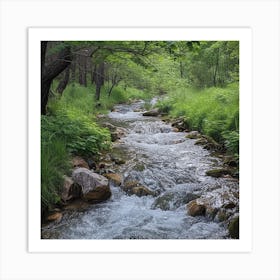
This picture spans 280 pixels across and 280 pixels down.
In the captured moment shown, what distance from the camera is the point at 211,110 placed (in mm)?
6574

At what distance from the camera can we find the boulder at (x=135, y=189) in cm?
430

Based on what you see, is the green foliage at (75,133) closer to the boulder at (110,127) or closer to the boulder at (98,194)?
the boulder at (98,194)

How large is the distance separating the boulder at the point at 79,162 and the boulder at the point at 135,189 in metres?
0.56

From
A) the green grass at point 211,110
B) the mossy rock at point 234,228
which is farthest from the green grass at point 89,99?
the mossy rock at point 234,228

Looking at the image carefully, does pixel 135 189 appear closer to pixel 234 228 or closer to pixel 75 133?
pixel 75 133

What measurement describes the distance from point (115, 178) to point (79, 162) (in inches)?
19.0

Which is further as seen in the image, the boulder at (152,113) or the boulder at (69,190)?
the boulder at (152,113)

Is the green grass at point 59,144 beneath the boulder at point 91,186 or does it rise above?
above

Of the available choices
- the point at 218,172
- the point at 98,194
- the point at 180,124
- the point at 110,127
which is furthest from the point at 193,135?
the point at 98,194

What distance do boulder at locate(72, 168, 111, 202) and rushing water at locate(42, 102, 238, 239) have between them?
0.09 metres

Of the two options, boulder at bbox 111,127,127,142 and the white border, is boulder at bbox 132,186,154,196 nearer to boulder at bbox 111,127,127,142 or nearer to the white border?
the white border

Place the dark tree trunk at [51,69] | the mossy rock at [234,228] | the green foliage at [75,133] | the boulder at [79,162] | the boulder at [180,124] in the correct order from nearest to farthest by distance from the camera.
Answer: the mossy rock at [234,228] → the boulder at [79,162] → the green foliage at [75,133] → the dark tree trunk at [51,69] → the boulder at [180,124]
